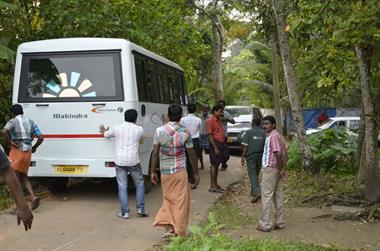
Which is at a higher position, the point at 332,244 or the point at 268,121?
the point at 268,121

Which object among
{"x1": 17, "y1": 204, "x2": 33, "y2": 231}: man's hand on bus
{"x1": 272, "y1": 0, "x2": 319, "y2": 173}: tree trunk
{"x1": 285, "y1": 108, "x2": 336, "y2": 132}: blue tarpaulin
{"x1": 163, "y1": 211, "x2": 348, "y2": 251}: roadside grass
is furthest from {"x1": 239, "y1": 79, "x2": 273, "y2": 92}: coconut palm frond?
{"x1": 17, "y1": 204, "x2": 33, "y2": 231}: man's hand on bus

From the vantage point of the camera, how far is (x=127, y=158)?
25.2 ft

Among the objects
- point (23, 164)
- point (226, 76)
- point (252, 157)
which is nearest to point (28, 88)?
point (23, 164)

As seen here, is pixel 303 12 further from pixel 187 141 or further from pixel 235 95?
pixel 235 95

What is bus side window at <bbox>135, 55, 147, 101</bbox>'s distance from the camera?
29.6ft

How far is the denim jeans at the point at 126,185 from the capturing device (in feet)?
25.3

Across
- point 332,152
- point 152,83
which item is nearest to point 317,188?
point 332,152

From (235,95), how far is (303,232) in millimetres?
24858

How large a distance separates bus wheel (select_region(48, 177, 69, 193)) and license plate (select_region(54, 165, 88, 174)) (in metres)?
1.13

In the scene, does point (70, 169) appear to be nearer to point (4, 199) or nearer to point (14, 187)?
point (4, 199)

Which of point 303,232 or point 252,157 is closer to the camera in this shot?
point 303,232

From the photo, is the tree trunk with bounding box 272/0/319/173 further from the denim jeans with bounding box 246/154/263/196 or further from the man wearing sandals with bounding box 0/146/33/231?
the man wearing sandals with bounding box 0/146/33/231

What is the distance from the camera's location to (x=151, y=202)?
914cm

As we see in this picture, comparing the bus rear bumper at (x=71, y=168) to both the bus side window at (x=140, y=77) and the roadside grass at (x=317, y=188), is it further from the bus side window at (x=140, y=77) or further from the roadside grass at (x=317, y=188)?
the roadside grass at (x=317, y=188)
